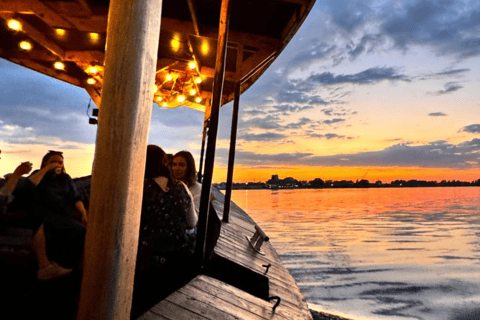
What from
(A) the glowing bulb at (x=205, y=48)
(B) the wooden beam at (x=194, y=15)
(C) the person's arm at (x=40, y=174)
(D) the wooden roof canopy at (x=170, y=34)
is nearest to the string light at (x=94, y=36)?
(D) the wooden roof canopy at (x=170, y=34)

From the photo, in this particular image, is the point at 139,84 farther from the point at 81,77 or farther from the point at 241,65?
the point at 81,77

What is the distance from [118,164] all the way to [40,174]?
10.3 ft

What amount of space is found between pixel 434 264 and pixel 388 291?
697 centimetres

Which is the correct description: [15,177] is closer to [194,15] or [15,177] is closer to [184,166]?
[184,166]

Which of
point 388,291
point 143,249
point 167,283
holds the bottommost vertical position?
point 388,291

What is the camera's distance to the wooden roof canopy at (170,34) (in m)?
5.91

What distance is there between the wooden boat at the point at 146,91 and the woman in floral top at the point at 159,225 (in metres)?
0.46

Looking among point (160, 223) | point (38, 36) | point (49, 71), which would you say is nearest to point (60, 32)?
point (38, 36)

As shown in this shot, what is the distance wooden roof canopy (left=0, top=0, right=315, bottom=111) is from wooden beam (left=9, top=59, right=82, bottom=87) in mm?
25

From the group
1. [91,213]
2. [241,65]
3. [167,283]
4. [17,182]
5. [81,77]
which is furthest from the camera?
[81,77]

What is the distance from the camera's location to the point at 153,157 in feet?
10.7

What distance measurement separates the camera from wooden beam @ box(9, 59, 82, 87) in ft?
28.3

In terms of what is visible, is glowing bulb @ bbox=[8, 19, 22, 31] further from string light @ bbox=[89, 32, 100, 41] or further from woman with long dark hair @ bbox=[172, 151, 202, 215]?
woman with long dark hair @ bbox=[172, 151, 202, 215]

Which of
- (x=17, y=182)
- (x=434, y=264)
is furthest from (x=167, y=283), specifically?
(x=434, y=264)
